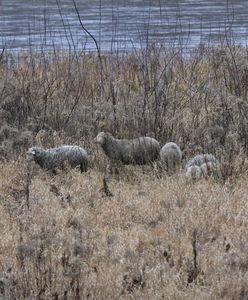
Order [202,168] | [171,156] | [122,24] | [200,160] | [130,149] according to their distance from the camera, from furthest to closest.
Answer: [122,24] < [130,149] < [171,156] < [200,160] < [202,168]

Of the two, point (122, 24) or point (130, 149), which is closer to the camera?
point (130, 149)

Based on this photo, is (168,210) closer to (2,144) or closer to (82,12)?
(2,144)

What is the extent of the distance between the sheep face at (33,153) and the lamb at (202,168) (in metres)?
1.35

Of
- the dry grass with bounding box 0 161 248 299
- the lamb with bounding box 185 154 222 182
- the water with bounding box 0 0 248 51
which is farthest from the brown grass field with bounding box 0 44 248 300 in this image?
the water with bounding box 0 0 248 51

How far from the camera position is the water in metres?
17.7

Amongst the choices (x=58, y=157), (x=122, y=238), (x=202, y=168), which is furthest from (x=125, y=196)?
(x=58, y=157)

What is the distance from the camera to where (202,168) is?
7.07 m

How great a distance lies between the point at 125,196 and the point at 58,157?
123 centimetres

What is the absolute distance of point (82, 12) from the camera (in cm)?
3145

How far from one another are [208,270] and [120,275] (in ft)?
1.73

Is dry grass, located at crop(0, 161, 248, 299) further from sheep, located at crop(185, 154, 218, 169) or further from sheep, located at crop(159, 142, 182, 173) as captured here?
sheep, located at crop(185, 154, 218, 169)

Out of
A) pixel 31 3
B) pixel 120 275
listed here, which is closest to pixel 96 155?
pixel 120 275

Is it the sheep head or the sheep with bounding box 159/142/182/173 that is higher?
the sheep head

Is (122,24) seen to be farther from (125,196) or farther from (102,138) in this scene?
(125,196)
